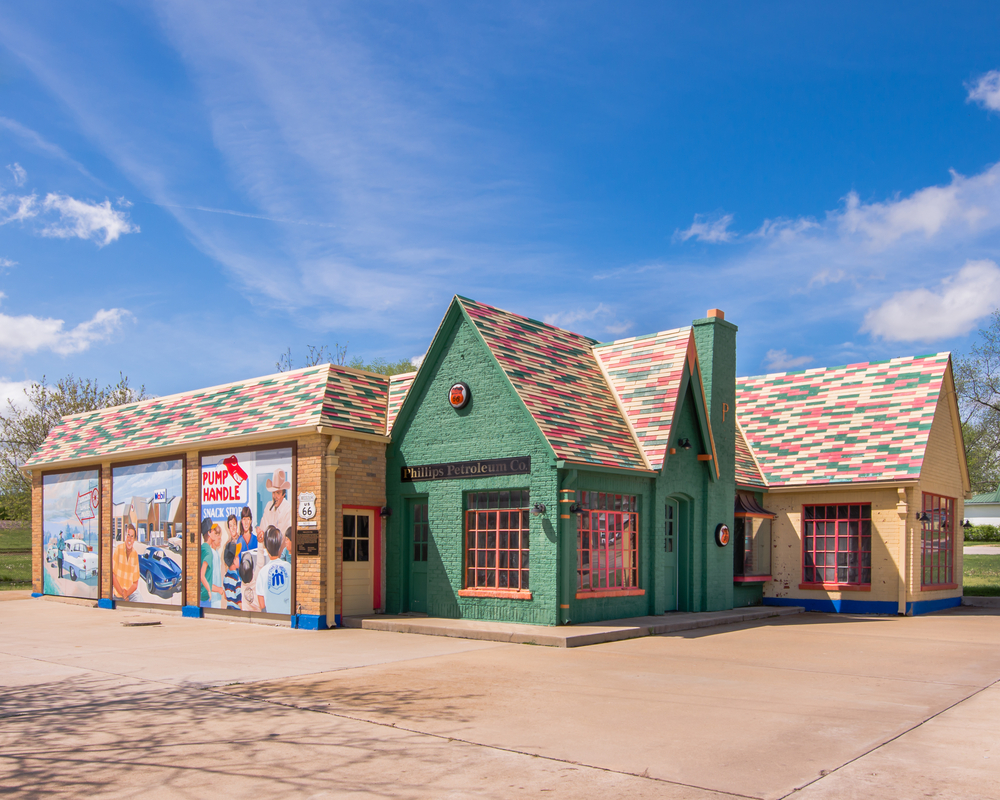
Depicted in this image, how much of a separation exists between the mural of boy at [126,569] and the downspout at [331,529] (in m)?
6.70

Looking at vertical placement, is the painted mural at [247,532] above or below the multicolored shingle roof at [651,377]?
below

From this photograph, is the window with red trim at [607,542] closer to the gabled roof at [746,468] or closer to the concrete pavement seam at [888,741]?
Result: the gabled roof at [746,468]

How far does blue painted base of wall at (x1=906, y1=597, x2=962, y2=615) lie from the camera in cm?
1897

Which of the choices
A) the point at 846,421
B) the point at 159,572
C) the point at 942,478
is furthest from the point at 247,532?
the point at 942,478

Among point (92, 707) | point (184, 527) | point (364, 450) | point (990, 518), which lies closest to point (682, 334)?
point (364, 450)

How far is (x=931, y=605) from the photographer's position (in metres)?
20.0

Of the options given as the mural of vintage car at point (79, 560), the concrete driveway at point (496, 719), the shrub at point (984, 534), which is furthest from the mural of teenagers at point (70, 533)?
the shrub at point (984, 534)

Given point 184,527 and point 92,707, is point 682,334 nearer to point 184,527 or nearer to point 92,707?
point 184,527

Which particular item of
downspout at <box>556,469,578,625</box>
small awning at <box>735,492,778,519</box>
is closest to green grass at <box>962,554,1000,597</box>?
small awning at <box>735,492,778,519</box>

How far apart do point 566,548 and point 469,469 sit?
2.47 meters

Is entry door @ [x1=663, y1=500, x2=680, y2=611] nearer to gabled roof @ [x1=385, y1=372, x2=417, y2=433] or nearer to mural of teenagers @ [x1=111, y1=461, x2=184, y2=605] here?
gabled roof @ [x1=385, y1=372, x2=417, y2=433]

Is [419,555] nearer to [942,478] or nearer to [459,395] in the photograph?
[459,395]

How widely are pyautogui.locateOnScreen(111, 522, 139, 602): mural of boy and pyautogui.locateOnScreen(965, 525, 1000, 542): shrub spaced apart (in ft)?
135

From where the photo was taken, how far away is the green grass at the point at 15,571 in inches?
1134
